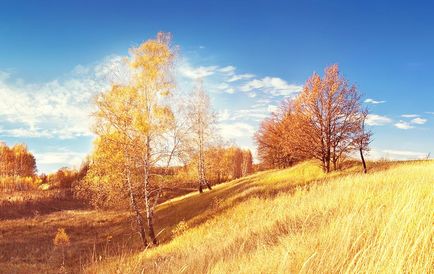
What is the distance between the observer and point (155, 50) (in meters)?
19.7

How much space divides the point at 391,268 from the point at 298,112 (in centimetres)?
2491

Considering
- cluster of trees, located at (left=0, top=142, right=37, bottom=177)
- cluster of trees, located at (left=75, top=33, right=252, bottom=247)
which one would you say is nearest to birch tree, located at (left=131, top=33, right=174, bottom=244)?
cluster of trees, located at (left=75, top=33, right=252, bottom=247)

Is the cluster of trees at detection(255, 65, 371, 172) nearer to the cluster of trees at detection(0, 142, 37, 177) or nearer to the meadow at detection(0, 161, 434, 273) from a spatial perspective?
the meadow at detection(0, 161, 434, 273)

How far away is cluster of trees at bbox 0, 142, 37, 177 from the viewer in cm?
8894

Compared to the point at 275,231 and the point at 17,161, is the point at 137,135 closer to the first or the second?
the point at 275,231

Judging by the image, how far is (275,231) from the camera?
7547 millimetres

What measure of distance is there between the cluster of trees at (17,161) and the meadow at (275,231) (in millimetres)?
58284

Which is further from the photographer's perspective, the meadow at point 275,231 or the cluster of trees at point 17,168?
the cluster of trees at point 17,168

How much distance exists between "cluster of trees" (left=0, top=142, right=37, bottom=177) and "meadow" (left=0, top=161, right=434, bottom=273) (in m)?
58.3

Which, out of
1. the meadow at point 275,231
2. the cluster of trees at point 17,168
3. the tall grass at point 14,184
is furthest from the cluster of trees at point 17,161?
the meadow at point 275,231

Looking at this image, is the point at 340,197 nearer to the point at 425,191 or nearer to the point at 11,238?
the point at 425,191

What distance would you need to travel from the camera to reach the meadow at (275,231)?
3.69 m

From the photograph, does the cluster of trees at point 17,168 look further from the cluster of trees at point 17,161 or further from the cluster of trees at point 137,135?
the cluster of trees at point 137,135

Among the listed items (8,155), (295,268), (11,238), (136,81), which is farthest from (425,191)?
(8,155)
